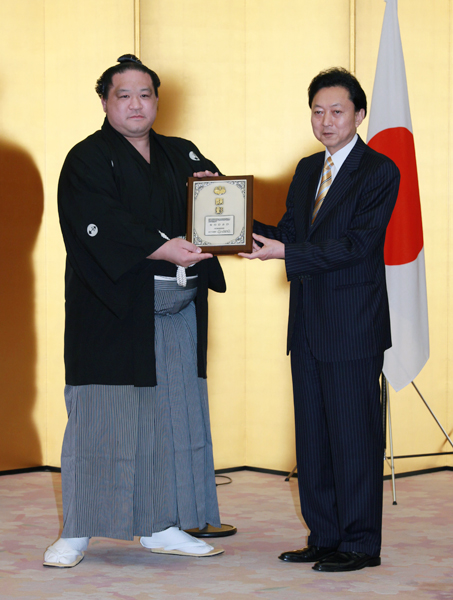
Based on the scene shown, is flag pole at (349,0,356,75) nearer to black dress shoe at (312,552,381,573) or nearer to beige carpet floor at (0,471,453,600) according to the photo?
beige carpet floor at (0,471,453,600)

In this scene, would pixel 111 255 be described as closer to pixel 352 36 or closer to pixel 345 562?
pixel 345 562

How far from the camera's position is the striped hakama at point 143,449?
2451 mm

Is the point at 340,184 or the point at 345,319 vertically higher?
the point at 340,184

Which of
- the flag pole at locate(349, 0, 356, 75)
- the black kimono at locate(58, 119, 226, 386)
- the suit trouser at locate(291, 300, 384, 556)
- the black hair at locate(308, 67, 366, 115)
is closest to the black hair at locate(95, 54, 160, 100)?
the black kimono at locate(58, 119, 226, 386)

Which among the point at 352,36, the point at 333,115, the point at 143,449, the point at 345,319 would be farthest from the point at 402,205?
the point at 143,449

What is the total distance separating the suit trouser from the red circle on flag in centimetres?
109

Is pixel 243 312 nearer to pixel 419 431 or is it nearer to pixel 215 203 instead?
pixel 419 431

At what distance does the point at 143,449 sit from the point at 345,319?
809 mm

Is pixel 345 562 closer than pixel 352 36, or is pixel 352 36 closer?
pixel 345 562

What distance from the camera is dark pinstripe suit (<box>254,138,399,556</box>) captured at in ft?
7.75

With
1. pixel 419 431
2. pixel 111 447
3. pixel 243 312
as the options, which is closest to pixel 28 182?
pixel 243 312

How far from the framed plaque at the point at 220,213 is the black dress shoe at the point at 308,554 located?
1.03 metres

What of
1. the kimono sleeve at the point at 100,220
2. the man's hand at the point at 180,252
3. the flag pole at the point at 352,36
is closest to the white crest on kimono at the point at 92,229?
the kimono sleeve at the point at 100,220

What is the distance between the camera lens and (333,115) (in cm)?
240
